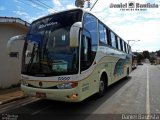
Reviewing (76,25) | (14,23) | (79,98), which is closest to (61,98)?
(79,98)

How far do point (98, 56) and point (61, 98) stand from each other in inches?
110

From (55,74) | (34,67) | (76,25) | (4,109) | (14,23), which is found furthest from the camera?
(14,23)

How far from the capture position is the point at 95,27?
9172mm

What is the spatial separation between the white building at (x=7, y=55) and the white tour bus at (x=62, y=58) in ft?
16.2

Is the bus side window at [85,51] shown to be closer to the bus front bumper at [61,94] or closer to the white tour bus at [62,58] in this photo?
the white tour bus at [62,58]

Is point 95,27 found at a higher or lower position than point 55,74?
higher

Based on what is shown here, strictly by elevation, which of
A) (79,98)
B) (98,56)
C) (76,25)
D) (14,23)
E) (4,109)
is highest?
(14,23)

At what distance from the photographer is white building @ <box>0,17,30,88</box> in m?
12.8

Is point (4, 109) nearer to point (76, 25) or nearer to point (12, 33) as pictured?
point (76, 25)

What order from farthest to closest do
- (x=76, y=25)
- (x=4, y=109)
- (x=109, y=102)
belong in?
1. (x=109, y=102)
2. (x=4, y=109)
3. (x=76, y=25)

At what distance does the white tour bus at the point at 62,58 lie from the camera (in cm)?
699

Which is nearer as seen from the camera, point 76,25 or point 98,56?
point 76,25

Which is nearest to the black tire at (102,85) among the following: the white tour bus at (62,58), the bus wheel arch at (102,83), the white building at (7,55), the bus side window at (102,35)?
the bus wheel arch at (102,83)

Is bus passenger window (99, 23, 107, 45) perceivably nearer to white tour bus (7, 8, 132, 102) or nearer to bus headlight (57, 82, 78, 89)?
white tour bus (7, 8, 132, 102)
